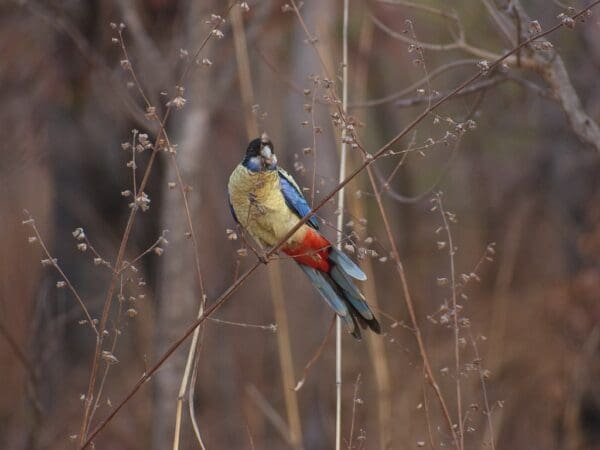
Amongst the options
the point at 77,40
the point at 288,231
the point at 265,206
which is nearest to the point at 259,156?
the point at 265,206

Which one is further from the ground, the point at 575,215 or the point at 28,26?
the point at 28,26

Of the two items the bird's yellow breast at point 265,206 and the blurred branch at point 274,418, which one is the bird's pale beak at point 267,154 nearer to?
the bird's yellow breast at point 265,206

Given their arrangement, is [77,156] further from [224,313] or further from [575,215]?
[575,215]

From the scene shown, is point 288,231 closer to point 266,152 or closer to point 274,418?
point 266,152

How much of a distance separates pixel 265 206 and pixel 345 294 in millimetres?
421

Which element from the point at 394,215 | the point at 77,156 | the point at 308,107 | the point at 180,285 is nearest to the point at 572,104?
the point at 308,107

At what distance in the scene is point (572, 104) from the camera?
264cm

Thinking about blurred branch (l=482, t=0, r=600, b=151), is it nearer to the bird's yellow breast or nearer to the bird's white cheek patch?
the bird's white cheek patch

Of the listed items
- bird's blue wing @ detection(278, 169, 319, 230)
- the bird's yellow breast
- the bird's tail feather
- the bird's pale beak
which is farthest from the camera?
bird's blue wing @ detection(278, 169, 319, 230)

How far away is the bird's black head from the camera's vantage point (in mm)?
2645

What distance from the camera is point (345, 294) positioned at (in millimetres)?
2910

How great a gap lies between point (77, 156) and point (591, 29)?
4308mm

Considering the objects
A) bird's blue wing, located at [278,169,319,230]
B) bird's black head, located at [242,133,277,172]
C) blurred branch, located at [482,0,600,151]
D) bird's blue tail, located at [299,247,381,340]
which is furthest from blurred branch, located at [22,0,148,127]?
blurred branch, located at [482,0,600,151]

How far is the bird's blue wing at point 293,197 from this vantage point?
10.5 feet
